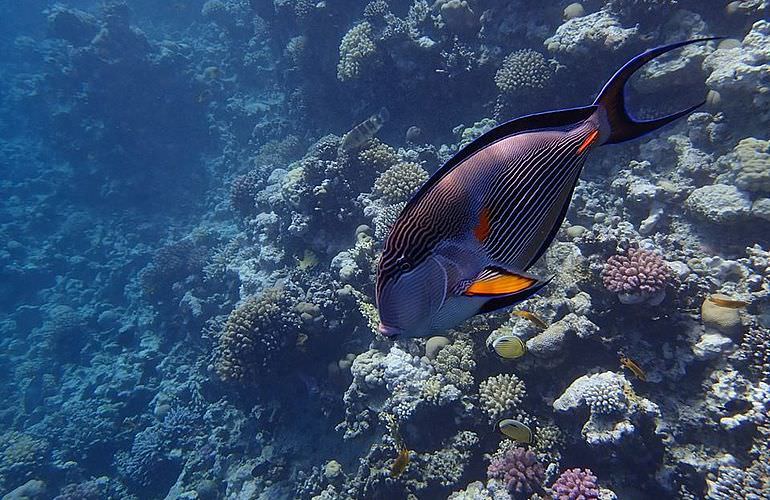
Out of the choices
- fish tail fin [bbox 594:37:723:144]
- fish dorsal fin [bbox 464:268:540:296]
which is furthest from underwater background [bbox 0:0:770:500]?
fish dorsal fin [bbox 464:268:540:296]

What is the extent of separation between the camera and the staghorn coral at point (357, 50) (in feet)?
29.4

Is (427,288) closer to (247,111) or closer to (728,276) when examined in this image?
(728,276)

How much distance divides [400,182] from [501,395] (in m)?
3.67

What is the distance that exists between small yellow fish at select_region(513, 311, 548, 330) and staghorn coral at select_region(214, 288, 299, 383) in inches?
140

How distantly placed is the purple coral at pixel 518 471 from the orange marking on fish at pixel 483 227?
383cm

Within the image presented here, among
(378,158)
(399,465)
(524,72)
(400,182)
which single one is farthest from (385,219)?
(524,72)

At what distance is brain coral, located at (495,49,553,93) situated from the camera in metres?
7.19

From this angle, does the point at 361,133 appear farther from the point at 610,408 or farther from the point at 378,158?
the point at 610,408

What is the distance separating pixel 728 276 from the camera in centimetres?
467

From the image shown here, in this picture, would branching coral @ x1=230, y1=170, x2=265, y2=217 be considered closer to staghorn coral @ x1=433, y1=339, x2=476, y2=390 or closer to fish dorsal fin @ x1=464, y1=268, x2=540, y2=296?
staghorn coral @ x1=433, y1=339, x2=476, y2=390

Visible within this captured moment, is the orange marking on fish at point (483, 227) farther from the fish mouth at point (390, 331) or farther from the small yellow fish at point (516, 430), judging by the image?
the small yellow fish at point (516, 430)

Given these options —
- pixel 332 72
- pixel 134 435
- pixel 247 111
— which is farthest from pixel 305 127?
pixel 134 435

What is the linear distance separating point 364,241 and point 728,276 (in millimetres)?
4629

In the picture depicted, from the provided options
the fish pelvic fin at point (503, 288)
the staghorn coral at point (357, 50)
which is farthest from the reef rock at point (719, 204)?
the staghorn coral at point (357, 50)
